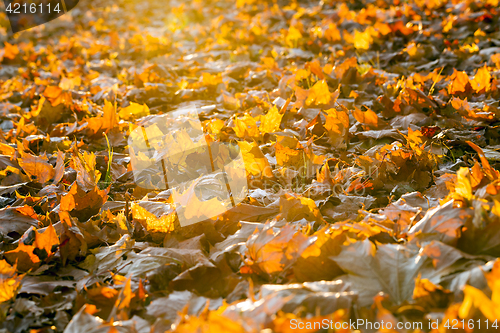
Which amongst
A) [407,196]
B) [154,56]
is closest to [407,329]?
[407,196]

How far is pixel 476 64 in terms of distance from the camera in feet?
8.59

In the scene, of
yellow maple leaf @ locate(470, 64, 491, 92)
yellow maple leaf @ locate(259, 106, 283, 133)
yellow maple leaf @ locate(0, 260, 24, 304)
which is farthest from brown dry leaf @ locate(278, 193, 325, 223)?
yellow maple leaf @ locate(470, 64, 491, 92)

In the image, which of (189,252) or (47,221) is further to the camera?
(47,221)

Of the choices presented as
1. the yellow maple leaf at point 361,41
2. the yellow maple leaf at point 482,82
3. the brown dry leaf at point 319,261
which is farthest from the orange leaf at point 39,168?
the yellow maple leaf at point 361,41

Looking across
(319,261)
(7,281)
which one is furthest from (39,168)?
(319,261)

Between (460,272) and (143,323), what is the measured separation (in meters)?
0.77

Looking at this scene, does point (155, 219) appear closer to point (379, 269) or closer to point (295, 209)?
point (295, 209)

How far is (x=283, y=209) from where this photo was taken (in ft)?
4.38

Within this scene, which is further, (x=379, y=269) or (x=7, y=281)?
(x=7, y=281)

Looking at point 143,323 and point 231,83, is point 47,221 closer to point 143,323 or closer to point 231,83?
point 143,323

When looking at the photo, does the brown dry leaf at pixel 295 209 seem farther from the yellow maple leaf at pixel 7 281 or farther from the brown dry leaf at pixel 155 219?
the yellow maple leaf at pixel 7 281

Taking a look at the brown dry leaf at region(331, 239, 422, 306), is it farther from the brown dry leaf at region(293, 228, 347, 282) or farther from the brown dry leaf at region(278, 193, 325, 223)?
the brown dry leaf at region(278, 193, 325, 223)

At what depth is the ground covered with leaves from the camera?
87 centimetres

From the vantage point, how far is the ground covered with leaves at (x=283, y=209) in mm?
871
